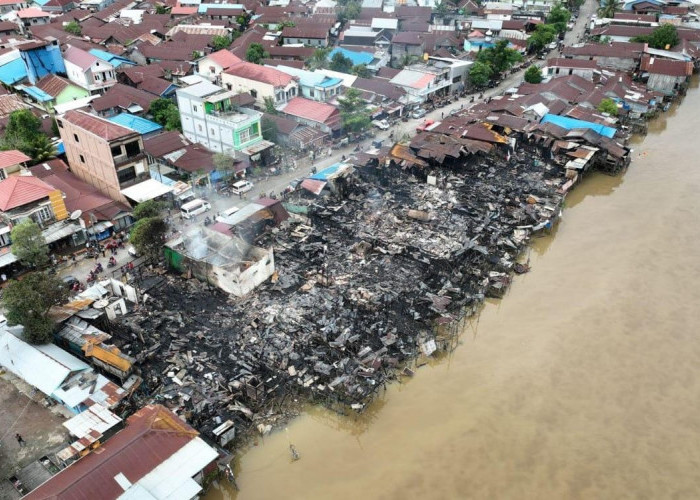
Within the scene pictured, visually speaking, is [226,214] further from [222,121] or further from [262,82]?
[262,82]

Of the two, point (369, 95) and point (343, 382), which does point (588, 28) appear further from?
point (343, 382)

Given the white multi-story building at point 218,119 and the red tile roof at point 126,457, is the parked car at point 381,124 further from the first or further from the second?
the red tile roof at point 126,457

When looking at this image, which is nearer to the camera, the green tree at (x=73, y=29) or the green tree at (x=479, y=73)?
the green tree at (x=479, y=73)

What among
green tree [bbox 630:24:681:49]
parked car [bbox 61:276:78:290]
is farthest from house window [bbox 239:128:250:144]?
green tree [bbox 630:24:681:49]

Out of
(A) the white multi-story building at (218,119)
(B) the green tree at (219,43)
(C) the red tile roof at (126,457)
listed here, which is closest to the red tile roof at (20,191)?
(A) the white multi-story building at (218,119)

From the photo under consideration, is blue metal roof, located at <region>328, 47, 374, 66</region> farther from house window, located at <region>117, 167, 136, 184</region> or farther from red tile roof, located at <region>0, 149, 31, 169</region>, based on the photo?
red tile roof, located at <region>0, 149, 31, 169</region>

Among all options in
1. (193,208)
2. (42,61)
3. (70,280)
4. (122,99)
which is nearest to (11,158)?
(70,280)
